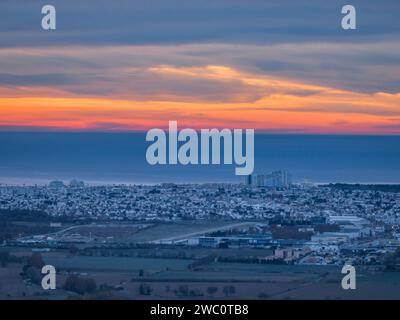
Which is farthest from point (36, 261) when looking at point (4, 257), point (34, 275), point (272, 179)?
point (272, 179)

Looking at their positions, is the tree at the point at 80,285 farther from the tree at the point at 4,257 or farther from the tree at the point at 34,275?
the tree at the point at 4,257

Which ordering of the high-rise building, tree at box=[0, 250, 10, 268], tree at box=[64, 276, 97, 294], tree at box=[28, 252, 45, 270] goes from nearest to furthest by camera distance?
tree at box=[64, 276, 97, 294]
tree at box=[28, 252, 45, 270]
tree at box=[0, 250, 10, 268]
the high-rise building

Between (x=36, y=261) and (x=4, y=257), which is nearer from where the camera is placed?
(x=36, y=261)

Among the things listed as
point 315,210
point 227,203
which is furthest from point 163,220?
point 315,210

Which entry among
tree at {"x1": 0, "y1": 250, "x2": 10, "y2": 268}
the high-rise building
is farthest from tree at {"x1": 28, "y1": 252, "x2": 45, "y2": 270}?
the high-rise building

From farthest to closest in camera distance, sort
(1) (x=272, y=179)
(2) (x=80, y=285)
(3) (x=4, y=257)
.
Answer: (1) (x=272, y=179) → (3) (x=4, y=257) → (2) (x=80, y=285)

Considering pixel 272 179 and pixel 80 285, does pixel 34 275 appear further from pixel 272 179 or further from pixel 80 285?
pixel 272 179

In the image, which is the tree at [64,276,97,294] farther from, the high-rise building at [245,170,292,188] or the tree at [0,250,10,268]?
the high-rise building at [245,170,292,188]

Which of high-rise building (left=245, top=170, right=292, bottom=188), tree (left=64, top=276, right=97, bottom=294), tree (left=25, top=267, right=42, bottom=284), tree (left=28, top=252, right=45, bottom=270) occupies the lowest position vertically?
tree (left=64, top=276, right=97, bottom=294)

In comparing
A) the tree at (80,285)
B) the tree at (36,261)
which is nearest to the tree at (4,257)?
the tree at (36,261)

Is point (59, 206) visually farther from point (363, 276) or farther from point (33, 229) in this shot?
point (363, 276)
